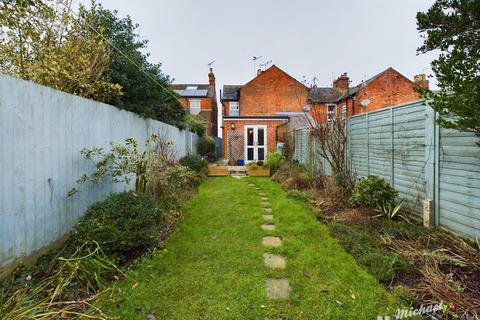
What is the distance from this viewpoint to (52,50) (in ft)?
13.1

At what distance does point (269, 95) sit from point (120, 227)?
18468 mm

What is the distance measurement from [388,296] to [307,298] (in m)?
0.78

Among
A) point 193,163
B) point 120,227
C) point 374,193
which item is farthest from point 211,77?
point 120,227

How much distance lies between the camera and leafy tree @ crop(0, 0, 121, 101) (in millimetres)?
3643

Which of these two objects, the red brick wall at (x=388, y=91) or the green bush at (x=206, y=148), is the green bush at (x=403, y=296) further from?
the red brick wall at (x=388, y=91)

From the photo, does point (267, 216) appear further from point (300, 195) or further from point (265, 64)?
point (265, 64)

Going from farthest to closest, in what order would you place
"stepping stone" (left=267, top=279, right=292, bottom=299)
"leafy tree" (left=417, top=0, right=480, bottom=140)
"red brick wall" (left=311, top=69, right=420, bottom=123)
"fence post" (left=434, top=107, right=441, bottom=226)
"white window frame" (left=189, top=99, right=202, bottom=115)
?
"white window frame" (left=189, top=99, right=202, bottom=115), "red brick wall" (left=311, top=69, right=420, bottom=123), "fence post" (left=434, top=107, right=441, bottom=226), "stepping stone" (left=267, top=279, right=292, bottom=299), "leafy tree" (left=417, top=0, right=480, bottom=140)

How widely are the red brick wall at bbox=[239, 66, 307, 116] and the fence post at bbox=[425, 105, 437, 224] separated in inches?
649

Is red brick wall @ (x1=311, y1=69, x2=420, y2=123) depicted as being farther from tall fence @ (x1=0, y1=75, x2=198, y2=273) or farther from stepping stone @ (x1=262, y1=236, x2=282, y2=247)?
Answer: tall fence @ (x1=0, y1=75, x2=198, y2=273)

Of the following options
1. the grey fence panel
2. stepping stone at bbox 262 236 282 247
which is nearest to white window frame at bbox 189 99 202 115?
stepping stone at bbox 262 236 282 247

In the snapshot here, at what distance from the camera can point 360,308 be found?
2205mm

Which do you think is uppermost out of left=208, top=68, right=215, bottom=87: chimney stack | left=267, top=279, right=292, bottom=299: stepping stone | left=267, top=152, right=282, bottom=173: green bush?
left=208, top=68, right=215, bottom=87: chimney stack

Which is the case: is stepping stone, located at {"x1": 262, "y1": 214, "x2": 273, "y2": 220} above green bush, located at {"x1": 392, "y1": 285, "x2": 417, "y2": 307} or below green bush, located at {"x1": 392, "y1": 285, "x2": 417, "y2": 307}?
above

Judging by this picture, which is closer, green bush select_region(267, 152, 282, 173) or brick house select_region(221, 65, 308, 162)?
green bush select_region(267, 152, 282, 173)
